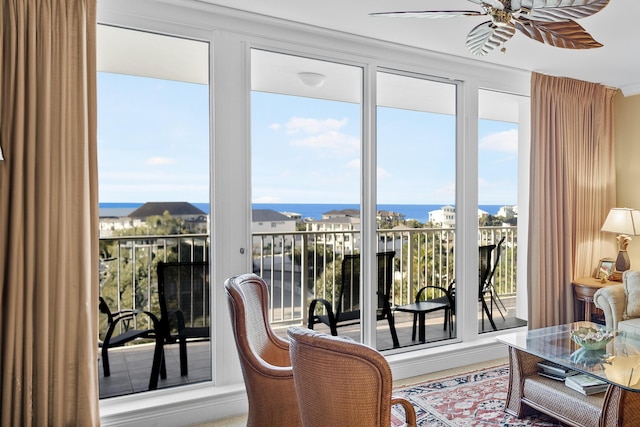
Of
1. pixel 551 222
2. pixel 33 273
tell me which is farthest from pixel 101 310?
pixel 551 222

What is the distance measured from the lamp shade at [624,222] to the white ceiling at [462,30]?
125 centimetres

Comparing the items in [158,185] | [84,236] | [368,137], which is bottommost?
[84,236]

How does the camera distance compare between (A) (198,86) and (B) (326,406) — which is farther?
(A) (198,86)

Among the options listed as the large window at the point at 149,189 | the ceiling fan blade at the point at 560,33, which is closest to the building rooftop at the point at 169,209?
the large window at the point at 149,189

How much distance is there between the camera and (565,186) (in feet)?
13.4

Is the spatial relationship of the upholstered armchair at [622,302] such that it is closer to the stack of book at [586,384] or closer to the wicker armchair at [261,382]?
the stack of book at [586,384]

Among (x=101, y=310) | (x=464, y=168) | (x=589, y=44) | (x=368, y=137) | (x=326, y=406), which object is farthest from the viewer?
(x=464, y=168)

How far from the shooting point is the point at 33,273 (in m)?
2.22

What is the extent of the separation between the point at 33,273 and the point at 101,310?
0.75 metres

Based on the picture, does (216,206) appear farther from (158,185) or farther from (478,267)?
(478,267)

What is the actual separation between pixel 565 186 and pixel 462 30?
6.35 feet

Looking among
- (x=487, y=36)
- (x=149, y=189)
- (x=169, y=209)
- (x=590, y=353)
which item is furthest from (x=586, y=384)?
(x=149, y=189)

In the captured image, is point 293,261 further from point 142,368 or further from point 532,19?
point 532,19

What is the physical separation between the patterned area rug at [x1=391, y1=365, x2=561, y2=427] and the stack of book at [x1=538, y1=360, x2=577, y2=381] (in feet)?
0.98
